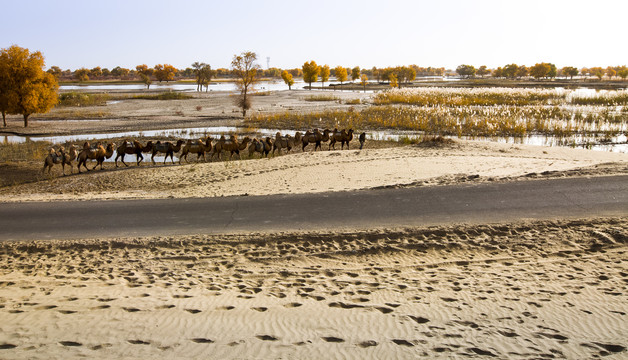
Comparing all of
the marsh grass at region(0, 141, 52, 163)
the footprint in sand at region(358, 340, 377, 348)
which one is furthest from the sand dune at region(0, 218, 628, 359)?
the marsh grass at region(0, 141, 52, 163)

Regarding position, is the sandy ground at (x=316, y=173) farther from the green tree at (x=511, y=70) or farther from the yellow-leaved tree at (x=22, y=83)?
the green tree at (x=511, y=70)

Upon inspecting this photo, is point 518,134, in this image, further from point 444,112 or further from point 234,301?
point 234,301

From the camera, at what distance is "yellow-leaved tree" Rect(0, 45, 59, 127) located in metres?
40.5

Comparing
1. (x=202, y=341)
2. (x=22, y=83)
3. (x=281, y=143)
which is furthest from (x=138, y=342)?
(x=22, y=83)

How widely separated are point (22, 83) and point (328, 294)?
4217cm

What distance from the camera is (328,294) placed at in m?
8.16

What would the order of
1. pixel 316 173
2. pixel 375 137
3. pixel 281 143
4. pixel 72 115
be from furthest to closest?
pixel 72 115, pixel 375 137, pixel 281 143, pixel 316 173

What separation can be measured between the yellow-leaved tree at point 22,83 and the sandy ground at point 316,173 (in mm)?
21537

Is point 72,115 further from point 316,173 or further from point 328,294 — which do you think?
point 328,294

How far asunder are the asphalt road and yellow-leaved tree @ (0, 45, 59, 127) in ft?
101

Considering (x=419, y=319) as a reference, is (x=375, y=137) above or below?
above

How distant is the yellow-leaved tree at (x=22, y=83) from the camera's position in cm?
4047

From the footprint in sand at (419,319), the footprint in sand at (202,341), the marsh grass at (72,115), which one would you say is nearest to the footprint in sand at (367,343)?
the footprint in sand at (419,319)

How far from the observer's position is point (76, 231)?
12.0 meters
